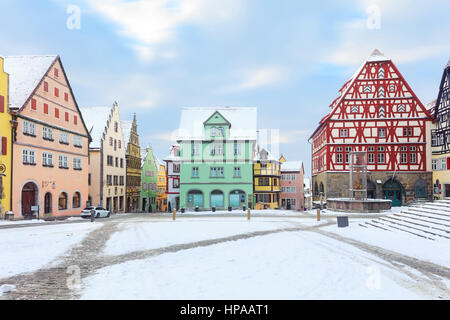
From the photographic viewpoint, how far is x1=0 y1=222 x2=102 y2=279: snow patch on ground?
408 inches

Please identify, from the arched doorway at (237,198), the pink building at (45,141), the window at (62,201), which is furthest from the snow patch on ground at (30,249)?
the arched doorway at (237,198)

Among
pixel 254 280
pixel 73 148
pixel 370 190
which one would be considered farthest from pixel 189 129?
pixel 254 280

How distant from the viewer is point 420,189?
38562 millimetres

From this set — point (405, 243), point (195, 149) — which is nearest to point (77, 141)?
point (195, 149)

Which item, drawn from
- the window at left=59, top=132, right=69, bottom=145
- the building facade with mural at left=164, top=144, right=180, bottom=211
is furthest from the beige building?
the building facade with mural at left=164, top=144, right=180, bottom=211

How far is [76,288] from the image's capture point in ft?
26.6

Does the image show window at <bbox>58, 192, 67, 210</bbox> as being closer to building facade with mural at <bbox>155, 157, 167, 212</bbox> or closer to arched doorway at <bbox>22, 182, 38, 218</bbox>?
arched doorway at <bbox>22, 182, 38, 218</bbox>

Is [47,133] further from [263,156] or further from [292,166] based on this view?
[292,166]

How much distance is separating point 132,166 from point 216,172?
18385mm

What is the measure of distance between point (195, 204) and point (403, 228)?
28319mm

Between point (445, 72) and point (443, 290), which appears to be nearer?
point (443, 290)

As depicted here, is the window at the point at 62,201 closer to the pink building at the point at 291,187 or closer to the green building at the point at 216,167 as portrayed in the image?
the green building at the point at 216,167

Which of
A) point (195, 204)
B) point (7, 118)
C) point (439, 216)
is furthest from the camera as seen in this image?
point (195, 204)

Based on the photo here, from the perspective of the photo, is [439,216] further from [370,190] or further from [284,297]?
[370,190]
